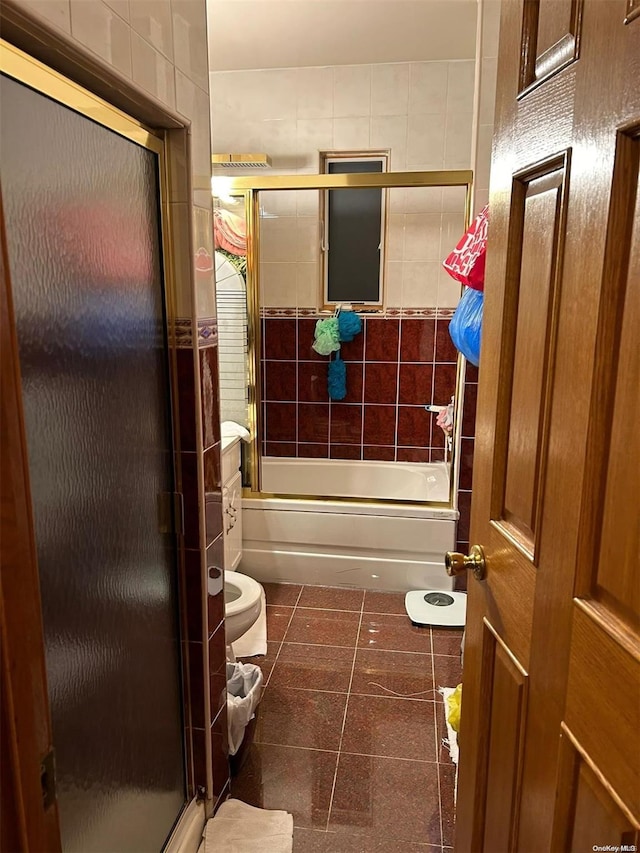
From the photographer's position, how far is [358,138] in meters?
3.70

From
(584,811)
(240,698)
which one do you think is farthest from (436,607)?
(584,811)

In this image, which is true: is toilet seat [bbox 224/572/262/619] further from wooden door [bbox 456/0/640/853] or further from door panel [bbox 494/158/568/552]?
door panel [bbox 494/158/568/552]

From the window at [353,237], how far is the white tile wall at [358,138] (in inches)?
2.9

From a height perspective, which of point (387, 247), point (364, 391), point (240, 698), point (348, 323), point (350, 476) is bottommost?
point (240, 698)

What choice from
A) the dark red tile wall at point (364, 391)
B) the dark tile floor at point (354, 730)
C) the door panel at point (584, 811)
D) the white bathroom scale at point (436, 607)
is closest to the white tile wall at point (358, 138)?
the dark red tile wall at point (364, 391)

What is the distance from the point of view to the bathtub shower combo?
3.29 metres

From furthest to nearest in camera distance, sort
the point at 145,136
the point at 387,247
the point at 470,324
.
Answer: the point at 387,247, the point at 470,324, the point at 145,136

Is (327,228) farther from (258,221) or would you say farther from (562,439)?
(562,439)

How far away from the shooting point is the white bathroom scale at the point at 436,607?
2943 mm

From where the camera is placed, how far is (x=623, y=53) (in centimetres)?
75

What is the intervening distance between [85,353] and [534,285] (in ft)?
2.64

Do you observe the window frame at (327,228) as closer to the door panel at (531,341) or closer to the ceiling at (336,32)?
the ceiling at (336,32)

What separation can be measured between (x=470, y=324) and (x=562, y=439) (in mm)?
1196

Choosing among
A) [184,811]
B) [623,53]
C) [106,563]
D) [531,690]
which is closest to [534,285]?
[623,53]
